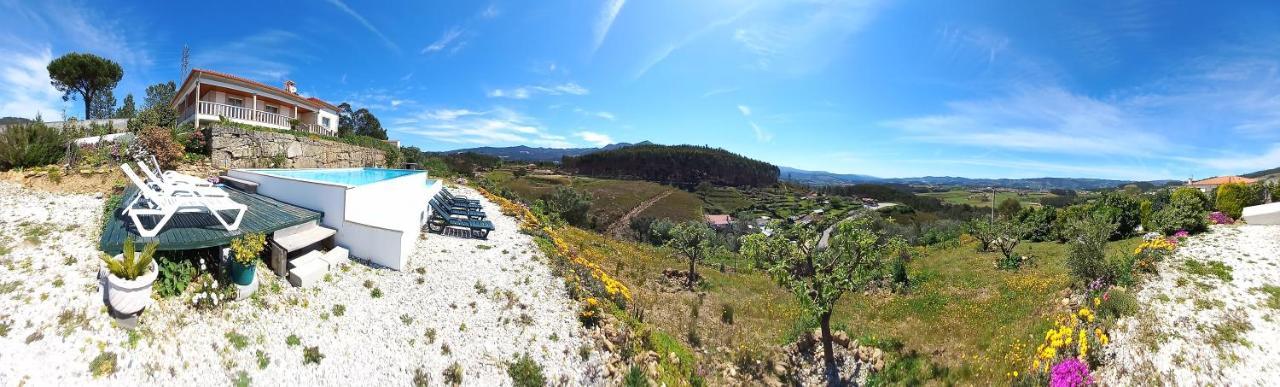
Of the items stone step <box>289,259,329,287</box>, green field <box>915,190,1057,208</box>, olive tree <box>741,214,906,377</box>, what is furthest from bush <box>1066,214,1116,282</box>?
green field <box>915,190,1057,208</box>

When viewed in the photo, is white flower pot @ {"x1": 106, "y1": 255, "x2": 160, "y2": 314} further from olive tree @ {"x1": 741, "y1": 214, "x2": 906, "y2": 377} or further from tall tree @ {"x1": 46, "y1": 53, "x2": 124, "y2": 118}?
tall tree @ {"x1": 46, "y1": 53, "x2": 124, "y2": 118}

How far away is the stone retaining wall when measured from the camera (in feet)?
60.6

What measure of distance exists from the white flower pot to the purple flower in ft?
47.9

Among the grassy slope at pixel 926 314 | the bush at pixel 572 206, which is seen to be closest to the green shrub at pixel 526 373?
the grassy slope at pixel 926 314

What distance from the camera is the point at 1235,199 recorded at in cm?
1497

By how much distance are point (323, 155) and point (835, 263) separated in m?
25.7

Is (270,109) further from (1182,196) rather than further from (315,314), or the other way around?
(1182,196)

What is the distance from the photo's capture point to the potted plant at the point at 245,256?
7004mm

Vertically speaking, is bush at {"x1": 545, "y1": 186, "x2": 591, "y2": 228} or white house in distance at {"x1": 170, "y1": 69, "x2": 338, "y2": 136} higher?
white house in distance at {"x1": 170, "y1": 69, "x2": 338, "y2": 136}

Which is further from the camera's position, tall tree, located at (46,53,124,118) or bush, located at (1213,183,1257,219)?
tall tree, located at (46,53,124,118)

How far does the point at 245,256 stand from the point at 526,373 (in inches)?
193

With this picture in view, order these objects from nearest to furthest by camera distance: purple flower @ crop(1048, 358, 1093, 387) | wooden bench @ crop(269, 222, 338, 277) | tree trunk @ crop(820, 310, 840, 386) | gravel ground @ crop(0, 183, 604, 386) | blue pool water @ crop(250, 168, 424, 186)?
gravel ground @ crop(0, 183, 604, 386)
purple flower @ crop(1048, 358, 1093, 387)
wooden bench @ crop(269, 222, 338, 277)
tree trunk @ crop(820, 310, 840, 386)
blue pool water @ crop(250, 168, 424, 186)

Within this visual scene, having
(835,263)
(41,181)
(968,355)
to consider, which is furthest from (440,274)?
(968,355)

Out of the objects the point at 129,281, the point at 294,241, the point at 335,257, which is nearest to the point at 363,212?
the point at 335,257
